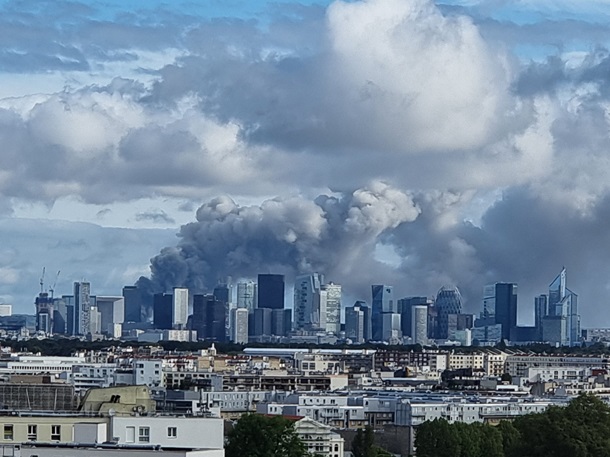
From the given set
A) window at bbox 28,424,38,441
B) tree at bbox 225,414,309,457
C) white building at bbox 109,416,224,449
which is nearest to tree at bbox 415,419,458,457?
tree at bbox 225,414,309,457

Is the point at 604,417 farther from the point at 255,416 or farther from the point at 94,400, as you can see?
the point at 94,400

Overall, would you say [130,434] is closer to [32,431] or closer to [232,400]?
[32,431]

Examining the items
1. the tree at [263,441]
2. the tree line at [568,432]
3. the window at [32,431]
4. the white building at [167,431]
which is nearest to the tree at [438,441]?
the tree line at [568,432]

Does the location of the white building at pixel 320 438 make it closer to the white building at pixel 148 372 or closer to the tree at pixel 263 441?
the tree at pixel 263 441

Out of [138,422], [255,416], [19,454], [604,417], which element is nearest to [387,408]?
[604,417]

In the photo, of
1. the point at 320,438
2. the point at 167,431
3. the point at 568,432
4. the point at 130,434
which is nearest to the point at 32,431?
the point at 130,434
